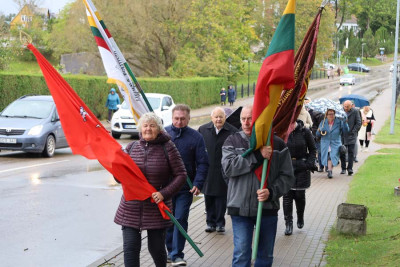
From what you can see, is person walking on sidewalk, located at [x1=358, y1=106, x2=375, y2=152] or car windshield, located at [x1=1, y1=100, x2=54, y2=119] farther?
person walking on sidewalk, located at [x1=358, y1=106, x2=375, y2=152]

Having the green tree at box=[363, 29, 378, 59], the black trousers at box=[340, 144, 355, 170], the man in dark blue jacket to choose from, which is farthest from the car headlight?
the green tree at box=[363, 29, 378, 59]

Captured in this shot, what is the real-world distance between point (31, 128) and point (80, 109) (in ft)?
47.0

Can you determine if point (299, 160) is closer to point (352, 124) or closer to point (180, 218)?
point (180, 218)

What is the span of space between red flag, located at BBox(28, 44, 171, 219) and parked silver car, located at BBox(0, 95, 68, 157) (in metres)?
14.0

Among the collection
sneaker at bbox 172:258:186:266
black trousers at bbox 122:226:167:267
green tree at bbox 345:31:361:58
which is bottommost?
green tree at bbox 345:31:361:58

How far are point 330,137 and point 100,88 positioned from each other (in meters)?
22.4

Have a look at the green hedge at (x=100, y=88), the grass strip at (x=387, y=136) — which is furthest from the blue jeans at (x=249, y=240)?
the green hedge at (x=100, y=88)

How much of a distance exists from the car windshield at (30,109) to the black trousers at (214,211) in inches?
483

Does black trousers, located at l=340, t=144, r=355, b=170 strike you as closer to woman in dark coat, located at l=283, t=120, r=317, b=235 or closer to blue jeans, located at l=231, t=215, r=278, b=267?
woman in dark coat, located at l=283, t=120, r=317, b=235

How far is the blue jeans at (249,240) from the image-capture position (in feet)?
21.4

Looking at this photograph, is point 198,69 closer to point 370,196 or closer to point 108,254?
point 370,196

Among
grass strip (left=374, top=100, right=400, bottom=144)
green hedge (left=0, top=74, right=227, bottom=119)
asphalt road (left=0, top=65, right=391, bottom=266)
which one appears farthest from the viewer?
green hedge (left=0, top=74, right=227, bottom=119)

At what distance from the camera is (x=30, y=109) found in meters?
22.0

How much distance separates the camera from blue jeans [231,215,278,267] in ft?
21.4
